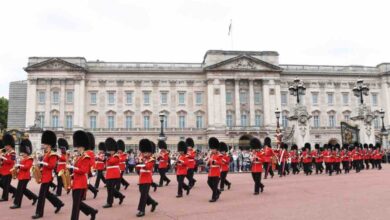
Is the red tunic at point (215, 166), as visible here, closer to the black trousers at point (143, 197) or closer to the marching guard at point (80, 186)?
the black trousers at point (143, 197)

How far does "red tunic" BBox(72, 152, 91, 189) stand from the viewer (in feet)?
28.2

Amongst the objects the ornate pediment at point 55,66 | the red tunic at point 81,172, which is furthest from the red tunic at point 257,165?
the ornate pediment at point 55,66

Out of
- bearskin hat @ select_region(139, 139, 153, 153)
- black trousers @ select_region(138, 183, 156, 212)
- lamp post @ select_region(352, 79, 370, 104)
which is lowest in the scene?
black trousers @ select_region(138, 183, 156, 212)

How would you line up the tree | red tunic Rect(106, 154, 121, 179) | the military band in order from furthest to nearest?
the tree < red tunic Rect(106, 154, 121, 179) < the military band

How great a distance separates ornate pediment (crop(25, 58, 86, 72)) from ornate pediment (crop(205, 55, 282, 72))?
66.9 ft

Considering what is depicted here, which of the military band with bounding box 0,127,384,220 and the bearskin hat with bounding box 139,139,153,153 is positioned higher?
the bearskin hat with bounding box 139,139,153,153

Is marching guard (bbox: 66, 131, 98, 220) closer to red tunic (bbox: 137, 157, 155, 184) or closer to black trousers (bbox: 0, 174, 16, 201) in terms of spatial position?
red tunic (bbox: 137, 157, 155, 184)

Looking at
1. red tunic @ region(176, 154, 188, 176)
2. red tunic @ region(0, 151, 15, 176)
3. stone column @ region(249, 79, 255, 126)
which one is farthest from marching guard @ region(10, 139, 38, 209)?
stone column @ region(249, 79, 255, 126)

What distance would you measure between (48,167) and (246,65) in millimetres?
47868

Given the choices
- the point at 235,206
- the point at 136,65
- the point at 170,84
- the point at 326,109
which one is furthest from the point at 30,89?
the point at 235,206

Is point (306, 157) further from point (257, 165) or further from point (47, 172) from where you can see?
point (47, 172)

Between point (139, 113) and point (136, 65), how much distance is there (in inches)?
280

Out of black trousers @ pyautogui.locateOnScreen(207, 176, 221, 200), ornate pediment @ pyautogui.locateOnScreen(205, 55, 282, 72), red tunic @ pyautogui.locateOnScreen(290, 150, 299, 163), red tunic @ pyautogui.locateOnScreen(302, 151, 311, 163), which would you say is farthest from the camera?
ornate pediment @ pyautogui.locateOnScreen(205, 55, 282, 72)

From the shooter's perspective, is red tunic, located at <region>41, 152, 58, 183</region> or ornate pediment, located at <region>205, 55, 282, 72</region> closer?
red tunic, located at <region>41, 152, 58, 183</region>
